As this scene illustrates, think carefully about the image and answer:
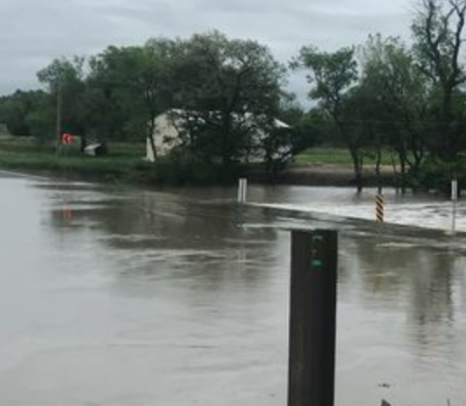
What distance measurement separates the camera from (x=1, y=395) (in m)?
8.76

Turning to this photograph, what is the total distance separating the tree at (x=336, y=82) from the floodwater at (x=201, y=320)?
48236 millimetres

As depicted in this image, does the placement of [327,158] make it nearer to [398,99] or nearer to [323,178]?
[323,178]

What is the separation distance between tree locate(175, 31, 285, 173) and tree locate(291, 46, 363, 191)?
122 inches

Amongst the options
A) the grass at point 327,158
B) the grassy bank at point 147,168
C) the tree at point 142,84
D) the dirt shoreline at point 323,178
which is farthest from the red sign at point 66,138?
the dirt shoreline at point 323,178

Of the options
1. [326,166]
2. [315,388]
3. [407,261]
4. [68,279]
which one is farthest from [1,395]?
[326,166]

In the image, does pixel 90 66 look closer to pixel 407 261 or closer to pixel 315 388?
pixel 407 261

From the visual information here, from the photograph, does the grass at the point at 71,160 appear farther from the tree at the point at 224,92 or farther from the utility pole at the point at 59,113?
the tree at the point at 224,92

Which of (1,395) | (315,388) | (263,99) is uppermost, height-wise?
(263,99)

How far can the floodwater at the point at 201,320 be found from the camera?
9.23 meters

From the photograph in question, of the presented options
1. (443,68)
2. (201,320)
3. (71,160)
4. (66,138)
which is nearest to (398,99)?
(443,68)

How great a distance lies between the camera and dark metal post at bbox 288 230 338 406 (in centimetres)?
504

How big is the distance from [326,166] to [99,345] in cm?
8379

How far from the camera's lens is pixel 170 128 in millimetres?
83750

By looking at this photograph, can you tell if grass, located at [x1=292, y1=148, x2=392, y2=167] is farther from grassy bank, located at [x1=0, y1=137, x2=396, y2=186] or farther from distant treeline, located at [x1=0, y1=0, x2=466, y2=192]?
distant treeline, located at [x1=0, y1=0, x2=466, y2=192]
